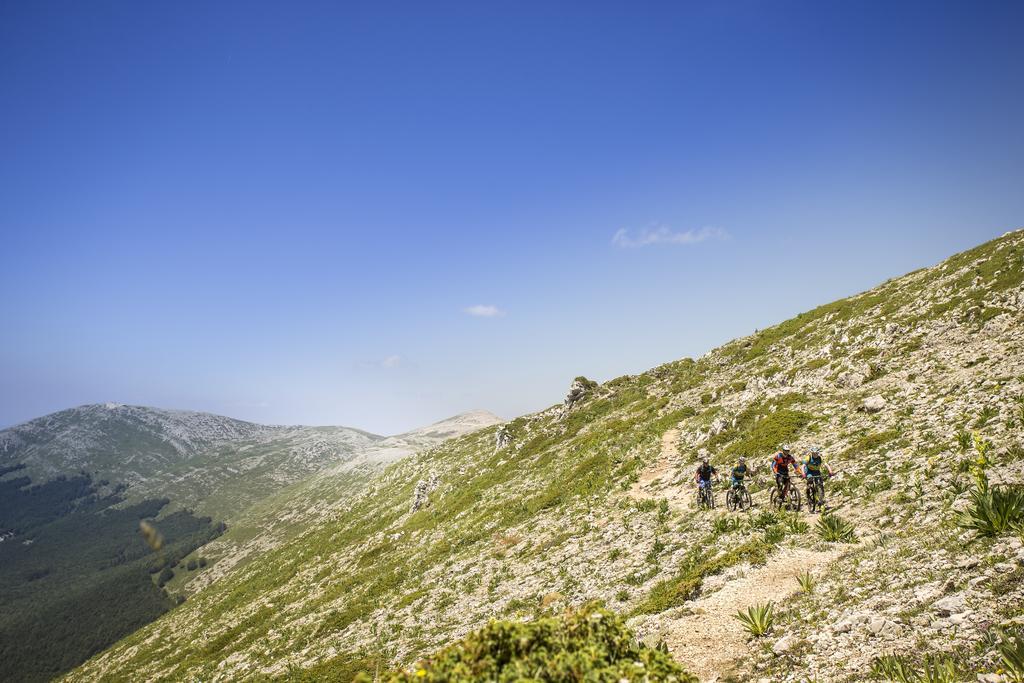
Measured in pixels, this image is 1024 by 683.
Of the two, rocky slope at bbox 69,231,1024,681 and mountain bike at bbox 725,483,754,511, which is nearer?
rocky slope at bbox 69,231,1024,681

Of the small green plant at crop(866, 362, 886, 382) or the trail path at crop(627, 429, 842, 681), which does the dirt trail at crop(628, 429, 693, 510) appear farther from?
the small green plant at crop(866, 362, 886, 382)

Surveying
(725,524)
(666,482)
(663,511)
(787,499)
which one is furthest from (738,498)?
(666,482)

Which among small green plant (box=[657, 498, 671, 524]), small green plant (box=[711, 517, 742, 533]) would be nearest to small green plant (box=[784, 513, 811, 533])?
small green plant (box=[711, 517, 742, 533])

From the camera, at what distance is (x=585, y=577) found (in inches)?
918

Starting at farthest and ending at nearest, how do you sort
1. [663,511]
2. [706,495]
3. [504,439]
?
1. [504,439]
2. [663,511]
3. [706,495]

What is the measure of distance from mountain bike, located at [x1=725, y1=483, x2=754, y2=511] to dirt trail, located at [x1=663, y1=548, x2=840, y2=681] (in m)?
6.29

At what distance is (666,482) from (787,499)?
411 inches

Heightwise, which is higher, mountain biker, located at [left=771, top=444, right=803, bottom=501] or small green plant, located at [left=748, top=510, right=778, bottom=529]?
mountain biker, located at [left=771, top=444, right=803, bottom=501]

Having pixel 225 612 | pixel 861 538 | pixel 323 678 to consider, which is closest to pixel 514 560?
pixel 323 678

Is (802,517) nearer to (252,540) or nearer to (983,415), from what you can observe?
(983,415)

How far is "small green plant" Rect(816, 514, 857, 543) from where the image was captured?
1650cm

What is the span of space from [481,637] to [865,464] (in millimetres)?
22331

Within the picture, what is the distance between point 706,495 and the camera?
2536cm

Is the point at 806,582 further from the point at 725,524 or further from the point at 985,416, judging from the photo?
the point at 985,416
